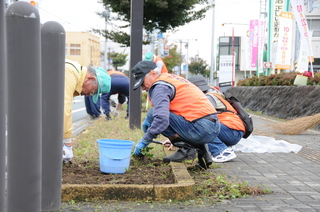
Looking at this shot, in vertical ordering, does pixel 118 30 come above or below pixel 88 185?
above

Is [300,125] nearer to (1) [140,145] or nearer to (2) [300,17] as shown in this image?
(1) [140,145]

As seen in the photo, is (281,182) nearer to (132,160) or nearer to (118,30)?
(132,160)

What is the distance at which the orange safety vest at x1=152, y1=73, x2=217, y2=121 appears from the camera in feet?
14.1

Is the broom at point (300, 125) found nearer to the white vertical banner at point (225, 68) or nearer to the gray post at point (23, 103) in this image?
the gray post at point (23, 103)

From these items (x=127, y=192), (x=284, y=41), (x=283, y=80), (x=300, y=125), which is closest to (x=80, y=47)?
(x=284, y=41)

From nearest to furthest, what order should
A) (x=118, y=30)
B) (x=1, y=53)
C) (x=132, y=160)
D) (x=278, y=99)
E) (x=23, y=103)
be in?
(x=1, y=53) → (x=23, y=103) → (x=132, y=160) → (x=278, y=99) → (x=118, y=30)

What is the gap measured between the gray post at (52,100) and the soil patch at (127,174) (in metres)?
1.00

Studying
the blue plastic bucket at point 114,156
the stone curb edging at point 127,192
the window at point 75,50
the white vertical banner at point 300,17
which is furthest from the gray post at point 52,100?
the window at point 75,50

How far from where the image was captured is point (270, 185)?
4.21 metres

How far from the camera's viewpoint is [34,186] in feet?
6.41

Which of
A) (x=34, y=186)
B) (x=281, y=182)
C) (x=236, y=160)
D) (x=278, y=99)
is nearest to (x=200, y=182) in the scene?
(x=281, y=182)

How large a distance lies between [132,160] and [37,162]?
2.98 metres

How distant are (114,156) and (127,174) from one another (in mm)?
243

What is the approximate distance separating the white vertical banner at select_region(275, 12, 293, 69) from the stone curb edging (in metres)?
15.8
